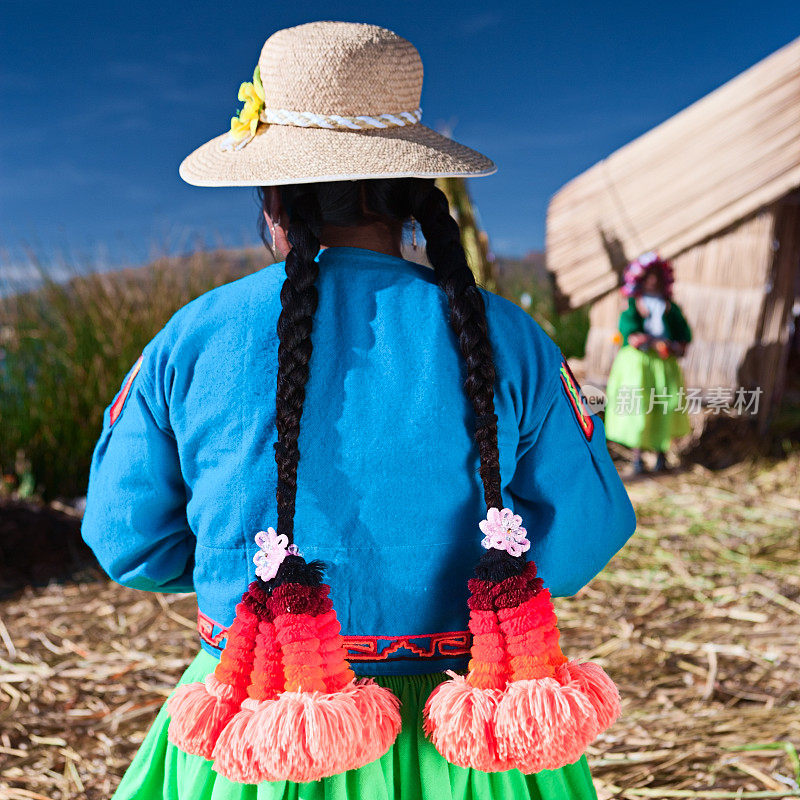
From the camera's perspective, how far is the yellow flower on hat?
127 cm

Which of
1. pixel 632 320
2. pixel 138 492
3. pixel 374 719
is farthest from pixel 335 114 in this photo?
pixel 632 320

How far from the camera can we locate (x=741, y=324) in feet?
17.4

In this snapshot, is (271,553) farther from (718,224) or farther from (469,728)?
(718,224)

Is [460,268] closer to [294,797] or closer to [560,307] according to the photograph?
[294,797]

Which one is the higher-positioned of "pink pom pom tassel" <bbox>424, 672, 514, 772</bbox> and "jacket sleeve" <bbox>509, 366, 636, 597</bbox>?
"jacket sleeve" <bbox>509, 366, 636, 597</bbox>

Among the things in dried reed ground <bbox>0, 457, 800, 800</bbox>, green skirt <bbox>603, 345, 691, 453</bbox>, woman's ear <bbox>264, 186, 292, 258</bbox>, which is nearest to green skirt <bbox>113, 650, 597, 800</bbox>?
woman's ear <bbox>264, 186, 292, 258</bbox>

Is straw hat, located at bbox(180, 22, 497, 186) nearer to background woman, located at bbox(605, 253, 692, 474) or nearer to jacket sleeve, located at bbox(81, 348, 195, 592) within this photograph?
jacket sleeve, located at bbox(81, 348, 195, 592)

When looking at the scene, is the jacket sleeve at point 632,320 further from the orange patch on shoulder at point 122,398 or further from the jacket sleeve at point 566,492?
the orange patch on shoulder at point 122,398

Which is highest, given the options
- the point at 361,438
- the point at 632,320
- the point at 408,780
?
the point at 361,438

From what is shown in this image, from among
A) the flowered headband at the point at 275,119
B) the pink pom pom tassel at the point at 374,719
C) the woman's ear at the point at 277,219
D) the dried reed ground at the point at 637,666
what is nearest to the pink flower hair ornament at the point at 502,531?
the pink pom pom tassel at the point at 374,719

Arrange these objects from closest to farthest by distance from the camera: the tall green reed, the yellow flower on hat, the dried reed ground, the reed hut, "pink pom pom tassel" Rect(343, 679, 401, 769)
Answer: "pink pom pom tassel" Rect(343, 679, 401, 769), the yellow flower on hat, the dried reed ground, the tall green reed, the reed hut

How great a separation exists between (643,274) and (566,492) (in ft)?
13.6

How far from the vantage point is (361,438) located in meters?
1.12

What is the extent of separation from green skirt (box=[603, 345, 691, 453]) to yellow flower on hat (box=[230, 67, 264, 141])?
4.09m
